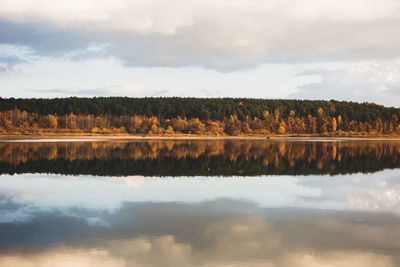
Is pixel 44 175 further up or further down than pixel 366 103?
further down

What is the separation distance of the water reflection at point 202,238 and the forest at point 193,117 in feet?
386

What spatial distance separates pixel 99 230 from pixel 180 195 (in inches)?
278

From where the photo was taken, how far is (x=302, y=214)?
15758 mm

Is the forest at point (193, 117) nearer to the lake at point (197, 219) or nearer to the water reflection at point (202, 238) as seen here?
the lake at point (197, 219)

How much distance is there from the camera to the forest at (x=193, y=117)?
137500 millimetres

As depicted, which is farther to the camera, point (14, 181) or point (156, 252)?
point (14, 181)

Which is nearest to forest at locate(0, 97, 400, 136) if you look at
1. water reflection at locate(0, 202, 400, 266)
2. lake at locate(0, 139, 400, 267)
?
lake at locate(0, 139, 400, 267)

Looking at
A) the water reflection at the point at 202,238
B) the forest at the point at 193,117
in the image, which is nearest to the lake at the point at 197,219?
the water reflection at the point at 202,238

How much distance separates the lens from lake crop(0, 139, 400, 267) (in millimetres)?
10859

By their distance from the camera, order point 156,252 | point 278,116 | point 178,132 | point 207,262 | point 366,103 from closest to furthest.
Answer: point 207,262 < point 156,252 < point 178,132 < point 278,116 < point 366,103

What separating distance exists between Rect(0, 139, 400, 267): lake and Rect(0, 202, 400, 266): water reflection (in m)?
0.03

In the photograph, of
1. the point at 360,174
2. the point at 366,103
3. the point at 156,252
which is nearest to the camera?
the point at 156,252

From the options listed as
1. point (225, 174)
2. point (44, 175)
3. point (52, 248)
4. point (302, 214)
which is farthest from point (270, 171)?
point (52, 248)

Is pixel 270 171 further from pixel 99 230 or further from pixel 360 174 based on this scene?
pixel 99 230
